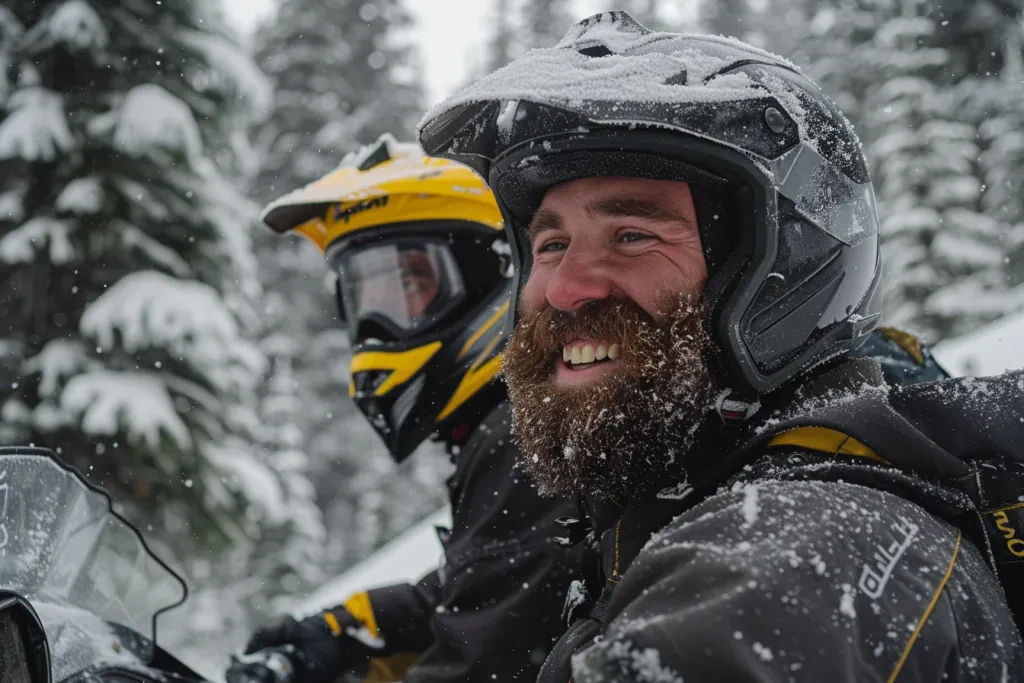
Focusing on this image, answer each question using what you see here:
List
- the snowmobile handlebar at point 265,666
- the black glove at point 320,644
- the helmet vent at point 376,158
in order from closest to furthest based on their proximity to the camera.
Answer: the snowmobile handlebar at point 265,666 < the black glove at point 320,644 < the helmet vent at point 376,158

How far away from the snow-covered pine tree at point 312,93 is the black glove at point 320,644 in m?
16.9

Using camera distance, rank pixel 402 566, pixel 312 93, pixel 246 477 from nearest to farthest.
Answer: pixel 246 477 → pixel 402 566 → pixel 312 93

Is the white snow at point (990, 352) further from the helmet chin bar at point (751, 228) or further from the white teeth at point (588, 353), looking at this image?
the white teeth at point (588, 353)

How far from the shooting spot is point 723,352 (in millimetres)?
1923

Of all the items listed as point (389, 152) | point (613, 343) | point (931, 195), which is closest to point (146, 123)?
point (389, 152)

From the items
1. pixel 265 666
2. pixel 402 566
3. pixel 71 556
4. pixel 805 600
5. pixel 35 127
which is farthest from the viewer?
pixel 402 566

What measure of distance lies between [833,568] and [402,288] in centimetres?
294

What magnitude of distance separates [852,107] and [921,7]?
5.96 metres

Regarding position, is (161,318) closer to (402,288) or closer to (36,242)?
(36,242)

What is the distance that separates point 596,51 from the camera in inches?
81.1

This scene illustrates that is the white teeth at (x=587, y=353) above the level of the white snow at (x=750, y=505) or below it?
above

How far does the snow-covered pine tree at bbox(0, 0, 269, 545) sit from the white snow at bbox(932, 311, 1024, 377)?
27.2ft

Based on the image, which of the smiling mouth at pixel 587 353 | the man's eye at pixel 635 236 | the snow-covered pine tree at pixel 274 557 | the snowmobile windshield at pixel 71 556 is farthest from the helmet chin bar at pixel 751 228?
the snow-covered pine tree at pixel 274 557

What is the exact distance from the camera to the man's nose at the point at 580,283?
6.55 ft
